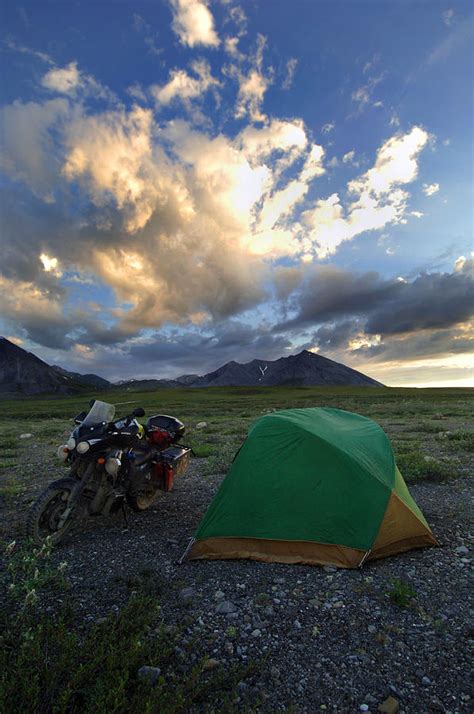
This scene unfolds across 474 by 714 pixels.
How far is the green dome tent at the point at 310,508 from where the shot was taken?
629 cm

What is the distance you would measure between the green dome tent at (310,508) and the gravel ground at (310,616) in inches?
10.7

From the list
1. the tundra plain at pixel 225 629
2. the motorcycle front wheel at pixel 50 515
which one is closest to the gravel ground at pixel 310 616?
the tundra plain at pixel 225 629

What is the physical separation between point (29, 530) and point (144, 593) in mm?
2798

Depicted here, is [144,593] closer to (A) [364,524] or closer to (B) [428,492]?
(A) [364,524]

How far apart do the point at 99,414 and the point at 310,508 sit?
4984 mm

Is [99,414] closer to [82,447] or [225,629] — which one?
[82,447]

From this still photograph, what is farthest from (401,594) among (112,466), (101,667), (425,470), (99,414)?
(425,470)

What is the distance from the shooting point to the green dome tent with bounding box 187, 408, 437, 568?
20.6 feet

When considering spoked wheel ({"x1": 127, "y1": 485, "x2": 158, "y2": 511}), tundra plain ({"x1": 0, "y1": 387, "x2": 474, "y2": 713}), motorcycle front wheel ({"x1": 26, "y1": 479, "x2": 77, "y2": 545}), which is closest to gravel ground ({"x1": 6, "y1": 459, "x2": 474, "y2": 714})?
tundra plain ({"x1": 0, "y1": 387, "x2": 474, "y2": 713})

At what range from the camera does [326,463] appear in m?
6.76

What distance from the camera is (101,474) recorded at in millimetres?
7730

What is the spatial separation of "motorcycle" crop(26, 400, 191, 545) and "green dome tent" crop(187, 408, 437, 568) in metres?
2.21

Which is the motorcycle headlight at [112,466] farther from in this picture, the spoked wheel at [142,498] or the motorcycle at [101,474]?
the spoked wheel at [142,498]

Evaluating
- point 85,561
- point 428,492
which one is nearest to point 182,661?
point 85,561
